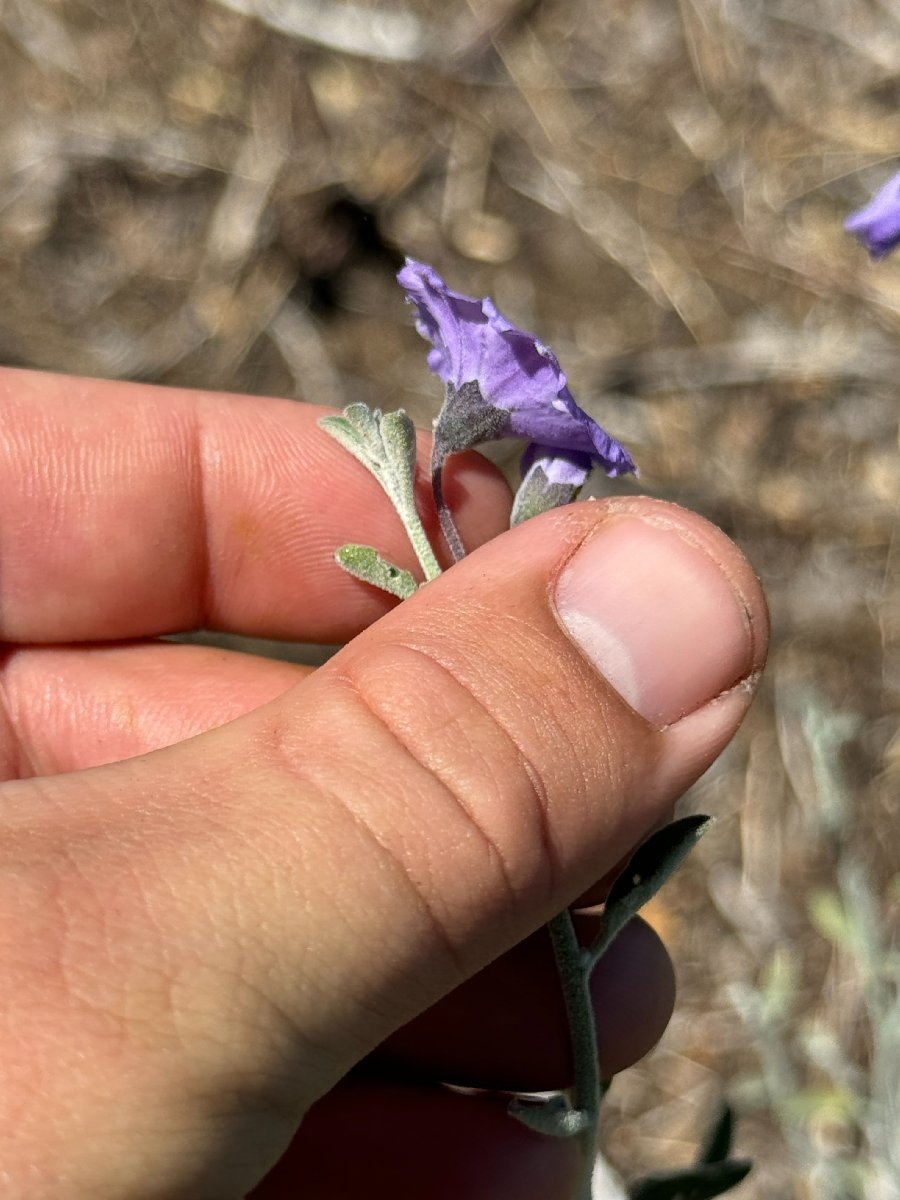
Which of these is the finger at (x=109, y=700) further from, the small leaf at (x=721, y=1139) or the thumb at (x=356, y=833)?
the small leaf at (x=721, y=1139)

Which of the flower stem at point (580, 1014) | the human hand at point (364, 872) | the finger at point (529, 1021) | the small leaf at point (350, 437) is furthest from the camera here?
→ the finger at point (529, 1021)

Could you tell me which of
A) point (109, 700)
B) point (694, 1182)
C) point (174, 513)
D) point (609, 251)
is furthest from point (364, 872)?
point (609, 251)

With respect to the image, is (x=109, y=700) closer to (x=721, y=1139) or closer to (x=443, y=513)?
(x=443, y=513)

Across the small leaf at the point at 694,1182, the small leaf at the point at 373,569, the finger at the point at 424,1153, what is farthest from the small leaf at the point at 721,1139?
the small leaf at the point at 373,569

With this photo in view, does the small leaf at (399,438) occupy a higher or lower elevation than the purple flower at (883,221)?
lower

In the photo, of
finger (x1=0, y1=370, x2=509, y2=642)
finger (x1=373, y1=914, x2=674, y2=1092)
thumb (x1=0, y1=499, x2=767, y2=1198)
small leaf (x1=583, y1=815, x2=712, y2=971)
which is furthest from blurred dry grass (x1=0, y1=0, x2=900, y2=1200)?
thumb (x1=0, y1=499, x2=767, y2=1198)

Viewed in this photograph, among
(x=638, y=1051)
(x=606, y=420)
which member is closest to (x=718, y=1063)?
(x=638, y=1051)
